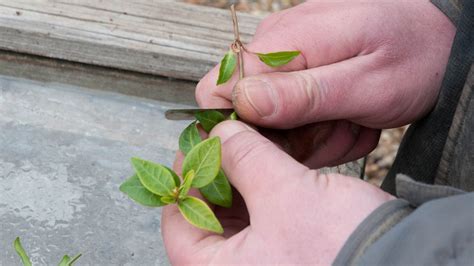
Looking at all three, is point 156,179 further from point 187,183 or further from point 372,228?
point 372,228

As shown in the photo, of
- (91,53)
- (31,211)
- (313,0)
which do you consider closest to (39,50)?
(91,53)

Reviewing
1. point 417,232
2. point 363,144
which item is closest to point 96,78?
point 363,144

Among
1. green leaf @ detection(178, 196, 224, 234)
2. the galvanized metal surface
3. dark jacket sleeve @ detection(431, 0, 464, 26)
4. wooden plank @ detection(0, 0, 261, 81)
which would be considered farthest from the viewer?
Result: wooden plank @ detection(0, 0, 261, 81)

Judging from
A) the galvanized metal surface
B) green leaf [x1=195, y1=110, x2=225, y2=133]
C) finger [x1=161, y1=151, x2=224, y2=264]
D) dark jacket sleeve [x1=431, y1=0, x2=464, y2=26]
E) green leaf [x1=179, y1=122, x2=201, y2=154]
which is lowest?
the galvanized metal surface

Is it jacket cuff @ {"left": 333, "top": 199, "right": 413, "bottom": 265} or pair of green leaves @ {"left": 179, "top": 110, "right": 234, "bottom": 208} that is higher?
jacket cuff @ {"left": 333, "top": 199, "right": 413, "bottom": 265}

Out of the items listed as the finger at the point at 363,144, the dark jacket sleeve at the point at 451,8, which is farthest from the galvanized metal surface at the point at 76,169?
the dark jacket sleeve at the point at 451,8

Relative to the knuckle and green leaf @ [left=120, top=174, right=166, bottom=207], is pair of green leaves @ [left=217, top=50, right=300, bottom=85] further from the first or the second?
green leaf @ [left=120, top=174, right=166, bottom=207]

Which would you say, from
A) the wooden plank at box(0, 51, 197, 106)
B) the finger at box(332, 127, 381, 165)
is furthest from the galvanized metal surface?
the finger at box(332, 127, 381, 165)

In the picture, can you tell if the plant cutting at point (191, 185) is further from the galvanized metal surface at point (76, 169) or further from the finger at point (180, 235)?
the galvanized metal surface at point (76, 169)
